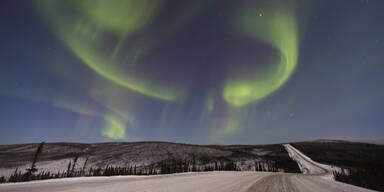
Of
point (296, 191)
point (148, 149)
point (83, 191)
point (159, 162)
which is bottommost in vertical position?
point (296, 191)

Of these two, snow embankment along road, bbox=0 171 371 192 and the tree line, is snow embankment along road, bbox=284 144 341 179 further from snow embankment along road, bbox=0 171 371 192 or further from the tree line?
snow embankment along road, bbox=0 171 371 192

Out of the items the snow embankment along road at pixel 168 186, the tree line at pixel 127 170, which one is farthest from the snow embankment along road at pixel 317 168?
the snow embankment along road at pixel 168 186

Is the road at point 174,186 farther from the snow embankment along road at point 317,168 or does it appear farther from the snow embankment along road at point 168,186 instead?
the snow embankment along road at point 317,168

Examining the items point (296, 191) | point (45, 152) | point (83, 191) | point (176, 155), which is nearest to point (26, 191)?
point (83, 191)

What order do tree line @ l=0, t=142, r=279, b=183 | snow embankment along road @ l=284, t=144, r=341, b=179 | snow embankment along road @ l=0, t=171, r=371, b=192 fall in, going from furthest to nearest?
1. snow embankment along road @ l=284, t=144, r=341, b=179
2. tree line @ l=0, t=142, r=279, b=183
3. snow embankment along road @ l=0, t=171, r=371, b=192

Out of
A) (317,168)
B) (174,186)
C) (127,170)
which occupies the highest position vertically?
(127,170)

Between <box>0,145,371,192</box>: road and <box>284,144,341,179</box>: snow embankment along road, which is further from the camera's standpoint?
<box>284,144,341,179</box>: snow embankment along road

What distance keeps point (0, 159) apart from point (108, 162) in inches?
2049

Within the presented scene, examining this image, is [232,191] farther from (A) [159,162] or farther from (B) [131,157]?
(B) [131,157]

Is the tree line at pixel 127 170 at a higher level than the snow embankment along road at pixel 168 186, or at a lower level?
higher

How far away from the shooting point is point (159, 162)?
5794 cm

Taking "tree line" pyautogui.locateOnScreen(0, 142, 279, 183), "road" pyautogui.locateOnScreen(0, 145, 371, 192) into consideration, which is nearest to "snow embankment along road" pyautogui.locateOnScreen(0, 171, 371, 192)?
"road" pyautogui.locateOnScreen(0, 145, 371, 192)

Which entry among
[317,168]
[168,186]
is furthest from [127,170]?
[317,168]

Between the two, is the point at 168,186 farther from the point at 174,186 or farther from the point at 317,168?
the point at 317,168
